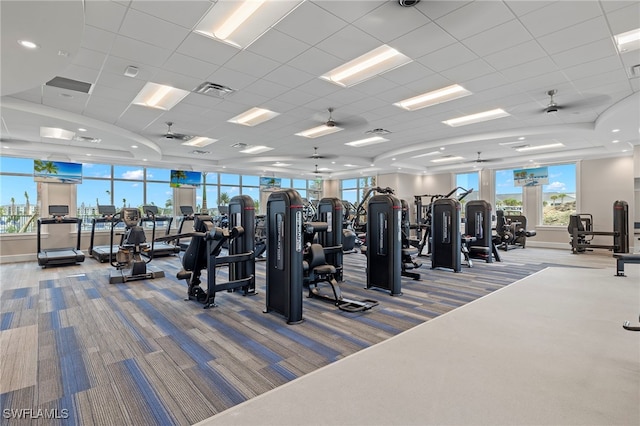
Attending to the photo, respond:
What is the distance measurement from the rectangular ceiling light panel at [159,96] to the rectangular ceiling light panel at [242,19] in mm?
1992

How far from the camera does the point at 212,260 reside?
4266 millimetres

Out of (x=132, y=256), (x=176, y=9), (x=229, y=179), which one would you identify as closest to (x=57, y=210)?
(x=132, y=256)

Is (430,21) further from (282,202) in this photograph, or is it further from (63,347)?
(63,347)

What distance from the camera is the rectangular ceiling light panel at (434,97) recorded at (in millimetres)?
5379

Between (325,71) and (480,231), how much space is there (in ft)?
18.4

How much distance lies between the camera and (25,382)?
234 centimetres

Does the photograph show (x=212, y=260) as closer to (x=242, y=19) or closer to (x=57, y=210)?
(x=242, y=19)

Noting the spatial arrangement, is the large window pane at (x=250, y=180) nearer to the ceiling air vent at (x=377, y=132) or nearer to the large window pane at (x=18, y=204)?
A: the large window pane at (x=18, y=204)

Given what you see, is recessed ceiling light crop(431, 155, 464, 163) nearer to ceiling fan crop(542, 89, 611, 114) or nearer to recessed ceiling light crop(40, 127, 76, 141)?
ceiling fan crop(542, 89, 611, 114)

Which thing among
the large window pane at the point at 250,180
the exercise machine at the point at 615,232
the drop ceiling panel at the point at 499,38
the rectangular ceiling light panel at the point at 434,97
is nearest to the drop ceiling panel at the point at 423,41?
the drop ceiling panel at the point at 499,38

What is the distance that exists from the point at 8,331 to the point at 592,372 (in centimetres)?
541

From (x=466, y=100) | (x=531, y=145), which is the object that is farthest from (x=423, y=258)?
(x=531, y=145)

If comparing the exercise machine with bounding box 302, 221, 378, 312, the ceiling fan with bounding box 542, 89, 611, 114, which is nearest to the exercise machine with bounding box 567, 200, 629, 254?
the ceiling fan with bounding box 542, 89, 611, 114

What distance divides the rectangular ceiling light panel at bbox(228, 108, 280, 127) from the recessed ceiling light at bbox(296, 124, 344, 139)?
4.22 ft
